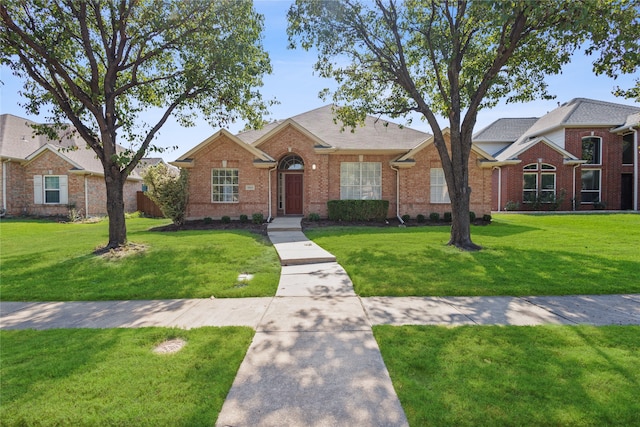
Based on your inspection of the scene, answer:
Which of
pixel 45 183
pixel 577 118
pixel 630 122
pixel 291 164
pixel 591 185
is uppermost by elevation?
pixel 577 118

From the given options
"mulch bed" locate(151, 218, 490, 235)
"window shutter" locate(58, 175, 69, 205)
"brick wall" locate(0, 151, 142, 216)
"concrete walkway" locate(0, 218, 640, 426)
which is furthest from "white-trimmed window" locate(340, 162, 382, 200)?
"window shutter" locate(58, 175, 69, 205)

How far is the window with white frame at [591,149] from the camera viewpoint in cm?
2445

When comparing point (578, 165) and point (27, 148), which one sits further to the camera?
point (578, 165)

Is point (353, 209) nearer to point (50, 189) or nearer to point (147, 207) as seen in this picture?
point (147, 207)

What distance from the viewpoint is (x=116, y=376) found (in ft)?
9.43

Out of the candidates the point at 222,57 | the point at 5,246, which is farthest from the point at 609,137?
the point at 5,246

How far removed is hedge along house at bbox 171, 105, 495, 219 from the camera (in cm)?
1647

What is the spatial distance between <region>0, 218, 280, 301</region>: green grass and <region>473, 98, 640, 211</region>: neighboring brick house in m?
20.4

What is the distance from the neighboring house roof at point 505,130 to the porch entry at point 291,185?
19931mm

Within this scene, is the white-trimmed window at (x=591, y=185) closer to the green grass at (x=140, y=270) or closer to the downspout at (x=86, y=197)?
the green grass at (x=140, y=270)

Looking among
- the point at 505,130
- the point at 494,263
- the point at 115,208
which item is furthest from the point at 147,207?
the point at 505,130

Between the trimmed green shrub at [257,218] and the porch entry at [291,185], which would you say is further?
the porch entry at [291,185]

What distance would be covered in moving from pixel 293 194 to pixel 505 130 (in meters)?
23.6

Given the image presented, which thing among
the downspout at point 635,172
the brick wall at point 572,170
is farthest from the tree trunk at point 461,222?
the downspout at point 635,172
